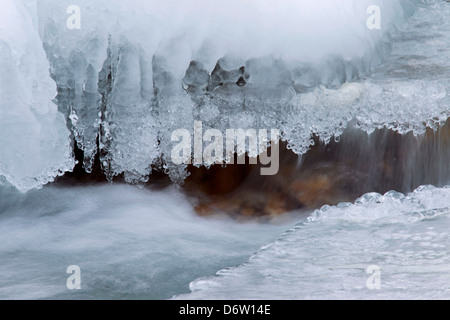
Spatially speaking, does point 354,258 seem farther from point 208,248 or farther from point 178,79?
point 178,79

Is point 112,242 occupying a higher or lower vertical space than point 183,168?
lower

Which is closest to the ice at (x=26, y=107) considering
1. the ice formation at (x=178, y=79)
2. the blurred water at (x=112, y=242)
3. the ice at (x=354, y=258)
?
the ice formation at (x=178, y=79)

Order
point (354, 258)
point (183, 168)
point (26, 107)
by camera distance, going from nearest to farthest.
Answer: point (354, 258) → point (26, 107) → point (183, 168)

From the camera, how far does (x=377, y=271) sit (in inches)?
69.7

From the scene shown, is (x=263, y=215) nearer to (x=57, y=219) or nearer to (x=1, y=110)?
(x=57, y=219)

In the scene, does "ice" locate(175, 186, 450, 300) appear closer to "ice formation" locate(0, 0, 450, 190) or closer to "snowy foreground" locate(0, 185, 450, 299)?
"snowy foreground" locate(0, 185, 450, 299)

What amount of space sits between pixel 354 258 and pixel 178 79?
0.98m

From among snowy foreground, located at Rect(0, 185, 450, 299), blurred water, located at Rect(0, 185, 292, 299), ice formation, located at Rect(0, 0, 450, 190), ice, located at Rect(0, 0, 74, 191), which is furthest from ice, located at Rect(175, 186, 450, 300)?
ice, located at Rect(0, 0, 74, 191)

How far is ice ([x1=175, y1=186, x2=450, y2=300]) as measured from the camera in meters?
1.63

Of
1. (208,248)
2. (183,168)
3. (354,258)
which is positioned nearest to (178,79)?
(183,168)

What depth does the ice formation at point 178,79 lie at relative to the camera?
2107mm

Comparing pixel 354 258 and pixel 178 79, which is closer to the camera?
pixel 354 258

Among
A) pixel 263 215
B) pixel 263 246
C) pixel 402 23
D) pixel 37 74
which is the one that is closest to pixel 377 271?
pixel 263 246

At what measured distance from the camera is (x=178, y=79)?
7.62 ft
